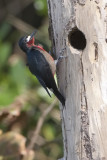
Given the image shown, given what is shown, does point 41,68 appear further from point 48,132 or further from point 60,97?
point 48,132

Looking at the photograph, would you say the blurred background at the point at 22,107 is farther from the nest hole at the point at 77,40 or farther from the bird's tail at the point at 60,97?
the nest hole at the point at 77,40

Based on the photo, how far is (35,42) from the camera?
5020 millimetres

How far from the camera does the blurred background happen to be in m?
5.29

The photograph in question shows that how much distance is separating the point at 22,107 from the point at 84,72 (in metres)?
2.36

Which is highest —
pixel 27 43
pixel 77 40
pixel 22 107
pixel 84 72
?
pixel 77 40

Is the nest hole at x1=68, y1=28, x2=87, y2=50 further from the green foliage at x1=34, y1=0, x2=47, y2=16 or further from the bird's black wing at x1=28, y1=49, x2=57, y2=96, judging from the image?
the green foliage at x1=34, y1=0, x2=47, y2=16

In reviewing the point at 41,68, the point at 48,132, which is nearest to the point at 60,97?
the point at 41,68

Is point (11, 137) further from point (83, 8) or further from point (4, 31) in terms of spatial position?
point (4, 31)

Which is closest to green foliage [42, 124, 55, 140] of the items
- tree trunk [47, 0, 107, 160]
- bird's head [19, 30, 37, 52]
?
bird's head [19, 30, 37, 52]

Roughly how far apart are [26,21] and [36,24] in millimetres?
224

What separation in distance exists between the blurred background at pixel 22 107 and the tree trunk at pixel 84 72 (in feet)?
3.85

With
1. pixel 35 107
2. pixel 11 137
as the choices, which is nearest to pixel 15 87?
pixel 35 107

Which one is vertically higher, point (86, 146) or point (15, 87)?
point (86, 146)

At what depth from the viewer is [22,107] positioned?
6.24 meters
